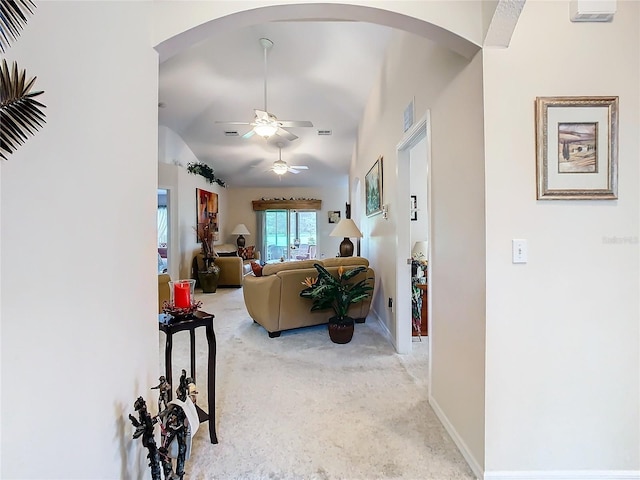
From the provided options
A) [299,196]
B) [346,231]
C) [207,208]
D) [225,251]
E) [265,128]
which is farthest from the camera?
[299,196]

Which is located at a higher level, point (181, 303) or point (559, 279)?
point (559, 279)

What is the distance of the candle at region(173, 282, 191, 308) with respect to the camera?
1714 millimetres

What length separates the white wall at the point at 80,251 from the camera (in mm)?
841

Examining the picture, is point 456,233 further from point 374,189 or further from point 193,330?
point 374,189

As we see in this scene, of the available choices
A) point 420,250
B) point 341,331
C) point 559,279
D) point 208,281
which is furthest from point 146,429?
point 208,281

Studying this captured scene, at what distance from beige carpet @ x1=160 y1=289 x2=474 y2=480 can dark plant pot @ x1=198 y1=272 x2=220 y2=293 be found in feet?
10.3

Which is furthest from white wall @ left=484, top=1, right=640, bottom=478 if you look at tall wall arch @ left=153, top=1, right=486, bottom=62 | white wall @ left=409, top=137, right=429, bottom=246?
white wall @ left=409, top=137, right=429, bottom=246

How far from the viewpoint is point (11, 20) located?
792 mm

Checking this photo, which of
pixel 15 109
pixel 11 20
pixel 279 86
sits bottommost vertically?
pixel 15 109

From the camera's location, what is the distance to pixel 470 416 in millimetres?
1688

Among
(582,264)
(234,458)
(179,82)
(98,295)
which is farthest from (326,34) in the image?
(234,458)

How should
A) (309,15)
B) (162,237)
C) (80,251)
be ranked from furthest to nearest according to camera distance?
(162,237), (309,15), (80,251)

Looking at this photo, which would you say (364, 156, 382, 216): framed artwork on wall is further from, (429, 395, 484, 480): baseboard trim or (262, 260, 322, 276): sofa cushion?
(429, 395, 484, 480): baseboard trim

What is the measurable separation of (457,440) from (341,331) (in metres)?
1.68
